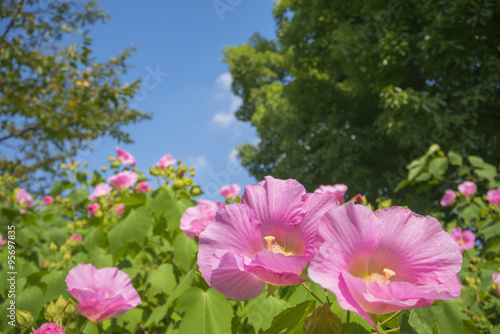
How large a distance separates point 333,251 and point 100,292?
606 mm

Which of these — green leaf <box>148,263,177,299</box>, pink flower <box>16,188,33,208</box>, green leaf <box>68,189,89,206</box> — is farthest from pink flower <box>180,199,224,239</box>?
pink flower <box>16,188,33,208</box>

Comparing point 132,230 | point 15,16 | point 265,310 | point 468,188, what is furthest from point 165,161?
point 15,16

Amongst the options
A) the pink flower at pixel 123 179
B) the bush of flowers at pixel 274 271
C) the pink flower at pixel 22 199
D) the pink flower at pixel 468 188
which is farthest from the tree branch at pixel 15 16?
the pink flower at pixel 468 188

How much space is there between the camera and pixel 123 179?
Result: 6.86 ft

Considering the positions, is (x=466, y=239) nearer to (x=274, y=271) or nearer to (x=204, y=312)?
(x=204, y=312)

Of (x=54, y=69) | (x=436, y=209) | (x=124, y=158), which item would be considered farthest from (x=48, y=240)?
(x=436, y=209)

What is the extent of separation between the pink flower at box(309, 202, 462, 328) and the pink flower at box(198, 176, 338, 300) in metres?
0.05

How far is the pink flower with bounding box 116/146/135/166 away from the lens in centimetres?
251

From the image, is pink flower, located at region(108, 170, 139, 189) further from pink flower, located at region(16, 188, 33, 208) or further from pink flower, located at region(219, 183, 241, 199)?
pink flower, located at region(16, 188, 33, 208)

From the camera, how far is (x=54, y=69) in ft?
19.9

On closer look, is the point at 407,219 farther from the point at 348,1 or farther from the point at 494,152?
the point at 348,1

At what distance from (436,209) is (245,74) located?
38.5ft

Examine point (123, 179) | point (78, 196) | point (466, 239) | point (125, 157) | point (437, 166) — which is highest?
point (125, 157)

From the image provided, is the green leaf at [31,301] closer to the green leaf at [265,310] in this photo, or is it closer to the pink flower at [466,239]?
the green leaf at [265,310]
